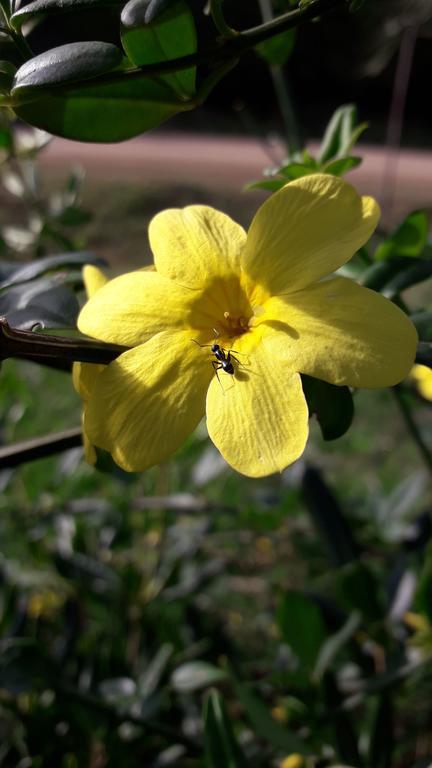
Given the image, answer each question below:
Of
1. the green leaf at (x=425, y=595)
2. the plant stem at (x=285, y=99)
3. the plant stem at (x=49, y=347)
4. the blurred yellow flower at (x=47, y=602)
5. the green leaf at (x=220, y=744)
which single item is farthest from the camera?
the blurred yellow flower at (x=47, y=602)

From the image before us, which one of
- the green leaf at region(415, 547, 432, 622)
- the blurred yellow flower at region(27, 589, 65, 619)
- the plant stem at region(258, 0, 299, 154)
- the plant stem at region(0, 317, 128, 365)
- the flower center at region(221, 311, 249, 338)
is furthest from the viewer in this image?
the blurred yellow flower at region(27, 589, 65, 619)

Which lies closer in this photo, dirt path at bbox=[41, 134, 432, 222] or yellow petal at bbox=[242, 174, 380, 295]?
yellow petal at bbox=[242, 174, 380, 295]

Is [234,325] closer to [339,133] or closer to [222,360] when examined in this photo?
[222,360]

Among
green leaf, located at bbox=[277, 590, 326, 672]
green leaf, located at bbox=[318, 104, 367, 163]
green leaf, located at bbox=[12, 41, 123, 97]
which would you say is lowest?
green leaf, located at bbox=[277, 590, 326, 672]

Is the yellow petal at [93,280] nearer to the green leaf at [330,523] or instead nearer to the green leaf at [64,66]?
the green leaf at [64,66]

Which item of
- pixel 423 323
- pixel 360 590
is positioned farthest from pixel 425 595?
pixel 423 323

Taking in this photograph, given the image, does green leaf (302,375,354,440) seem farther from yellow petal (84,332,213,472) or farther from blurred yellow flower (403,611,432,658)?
blurred yellow flower (403,611,432,658)

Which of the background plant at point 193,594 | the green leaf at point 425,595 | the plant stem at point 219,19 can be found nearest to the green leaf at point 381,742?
the background plant at point 193,594

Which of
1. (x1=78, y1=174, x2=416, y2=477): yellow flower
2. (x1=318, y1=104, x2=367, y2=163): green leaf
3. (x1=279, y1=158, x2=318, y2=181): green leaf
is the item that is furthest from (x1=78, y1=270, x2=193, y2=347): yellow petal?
(x1=318, y1=104, x2=367, y2=163): green leaf
